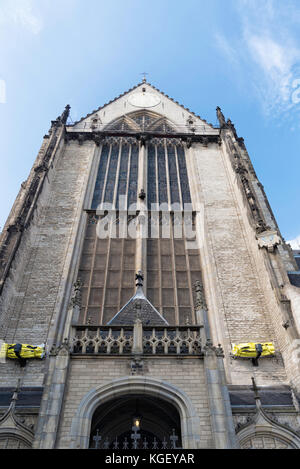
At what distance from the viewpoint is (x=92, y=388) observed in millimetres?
7062

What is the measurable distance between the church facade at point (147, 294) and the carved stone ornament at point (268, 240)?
5cm

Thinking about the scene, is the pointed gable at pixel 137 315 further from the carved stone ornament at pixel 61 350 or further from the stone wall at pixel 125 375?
the carved stone ornament at pixel 61 350

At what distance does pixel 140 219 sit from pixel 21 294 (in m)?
6.31

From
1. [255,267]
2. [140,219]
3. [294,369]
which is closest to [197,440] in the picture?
[294,369]

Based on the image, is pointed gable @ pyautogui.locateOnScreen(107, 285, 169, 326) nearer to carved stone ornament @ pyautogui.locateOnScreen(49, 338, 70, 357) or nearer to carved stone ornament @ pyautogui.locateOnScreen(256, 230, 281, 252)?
carved stone ornament @ pyautogui.locateOnScreen(49, 338, 70, 357)

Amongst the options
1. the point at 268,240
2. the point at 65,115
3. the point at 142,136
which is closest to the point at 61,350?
the point at 268,240

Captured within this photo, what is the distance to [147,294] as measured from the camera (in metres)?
13.4

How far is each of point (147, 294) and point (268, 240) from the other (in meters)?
5.08

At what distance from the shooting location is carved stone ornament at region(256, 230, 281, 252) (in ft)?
42.3

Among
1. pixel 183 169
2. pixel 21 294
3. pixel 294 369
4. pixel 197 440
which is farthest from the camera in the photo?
pixel 183 169

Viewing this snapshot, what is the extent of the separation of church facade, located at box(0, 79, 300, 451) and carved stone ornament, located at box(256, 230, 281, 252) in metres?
0.05

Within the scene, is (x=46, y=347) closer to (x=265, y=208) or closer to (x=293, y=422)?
(x=293, y=422)

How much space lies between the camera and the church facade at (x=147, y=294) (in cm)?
715

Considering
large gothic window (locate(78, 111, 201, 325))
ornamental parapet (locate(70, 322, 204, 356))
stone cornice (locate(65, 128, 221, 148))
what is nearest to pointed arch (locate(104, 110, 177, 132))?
stone cornice (locate(65, 128, 221, 148))
